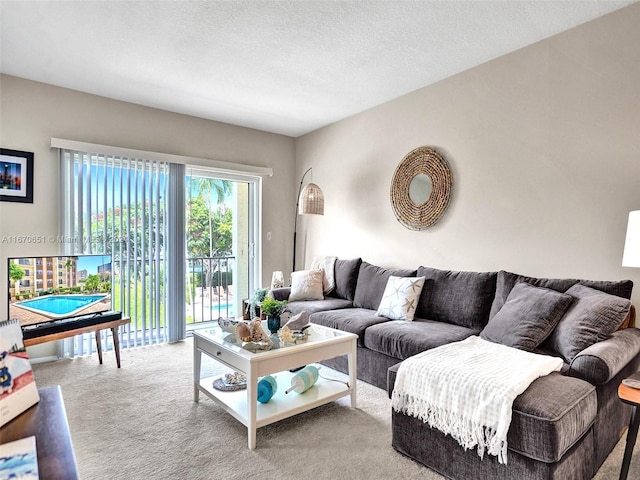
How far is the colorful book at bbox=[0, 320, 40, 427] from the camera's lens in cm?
120

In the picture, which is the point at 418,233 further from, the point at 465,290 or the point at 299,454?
the point at 299,454

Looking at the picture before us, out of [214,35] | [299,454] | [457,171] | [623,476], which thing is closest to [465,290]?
[457,171]

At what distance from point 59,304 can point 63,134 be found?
1.65 m

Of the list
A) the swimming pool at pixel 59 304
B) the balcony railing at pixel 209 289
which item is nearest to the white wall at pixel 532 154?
the balcony railing at pixel 209 289

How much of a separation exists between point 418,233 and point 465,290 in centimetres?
90

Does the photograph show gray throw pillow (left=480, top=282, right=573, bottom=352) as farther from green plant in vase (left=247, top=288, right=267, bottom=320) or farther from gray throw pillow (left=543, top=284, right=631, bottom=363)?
green plant in vase (left=247, top=288, right=267, bottom=320)

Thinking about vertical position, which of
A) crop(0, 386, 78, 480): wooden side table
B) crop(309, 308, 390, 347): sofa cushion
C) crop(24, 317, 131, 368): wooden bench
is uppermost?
crop(0, 386, 78, 480): wooden side table

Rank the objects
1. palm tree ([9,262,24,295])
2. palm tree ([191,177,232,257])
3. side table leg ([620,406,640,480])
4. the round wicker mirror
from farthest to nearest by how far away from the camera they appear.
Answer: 1. palm tree ([191,177,232,257])
2. the round wicker mirror
3. palm tree ([9,262,24,295])
4. side table leg ([620,406,640,480])

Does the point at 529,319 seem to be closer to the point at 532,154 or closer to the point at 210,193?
the point at 532,154

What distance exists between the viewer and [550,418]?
58.4 inches

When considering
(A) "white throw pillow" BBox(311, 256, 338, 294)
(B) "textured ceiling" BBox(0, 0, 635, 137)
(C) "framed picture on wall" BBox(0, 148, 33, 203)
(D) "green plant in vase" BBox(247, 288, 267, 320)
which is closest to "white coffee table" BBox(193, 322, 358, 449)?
(D) "green plant in vase" BBox(247, 288, 267, 320)

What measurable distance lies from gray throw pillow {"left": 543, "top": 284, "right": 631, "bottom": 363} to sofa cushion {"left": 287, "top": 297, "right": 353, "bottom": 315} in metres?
1.94

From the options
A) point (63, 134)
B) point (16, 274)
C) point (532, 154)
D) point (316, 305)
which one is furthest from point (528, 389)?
point (63, 134)

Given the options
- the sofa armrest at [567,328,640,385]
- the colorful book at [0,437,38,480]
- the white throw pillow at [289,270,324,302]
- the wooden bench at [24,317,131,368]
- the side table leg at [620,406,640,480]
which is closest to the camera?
the colorful book at [0,437,38,480]
